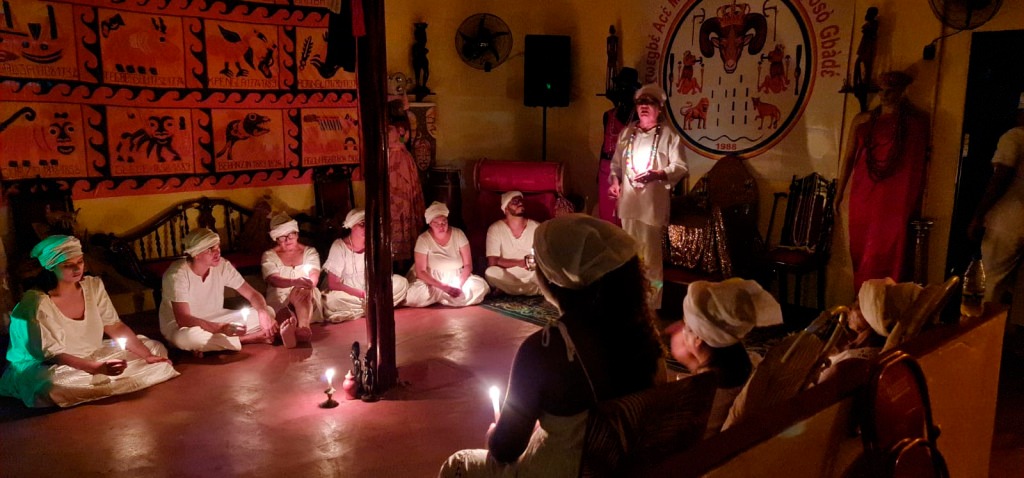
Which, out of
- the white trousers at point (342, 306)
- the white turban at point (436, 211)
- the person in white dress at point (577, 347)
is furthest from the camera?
the white turban at point (436, 211)

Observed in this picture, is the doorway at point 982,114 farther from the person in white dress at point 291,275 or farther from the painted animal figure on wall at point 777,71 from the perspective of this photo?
the person in white dress at point 291,275

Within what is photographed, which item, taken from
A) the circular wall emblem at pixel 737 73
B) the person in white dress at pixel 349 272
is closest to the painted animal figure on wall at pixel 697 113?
the circular wall emblem at pixel 737 73

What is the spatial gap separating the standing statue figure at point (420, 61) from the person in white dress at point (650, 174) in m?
2.35

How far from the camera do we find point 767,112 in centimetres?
622

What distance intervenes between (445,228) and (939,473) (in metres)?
4.49

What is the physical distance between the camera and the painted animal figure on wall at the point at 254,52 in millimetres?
6219

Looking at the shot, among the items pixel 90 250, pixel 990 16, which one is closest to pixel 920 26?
pixel 990 16

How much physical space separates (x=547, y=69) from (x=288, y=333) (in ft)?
12.6

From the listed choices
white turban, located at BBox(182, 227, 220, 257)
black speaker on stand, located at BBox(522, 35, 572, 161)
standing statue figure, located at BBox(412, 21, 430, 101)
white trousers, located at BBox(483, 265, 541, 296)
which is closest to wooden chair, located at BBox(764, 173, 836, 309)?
white trousers, located at BBox(483, 265, 541, 296)

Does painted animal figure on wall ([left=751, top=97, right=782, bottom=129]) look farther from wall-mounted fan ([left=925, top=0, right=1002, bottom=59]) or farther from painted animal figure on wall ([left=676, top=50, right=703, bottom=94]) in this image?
wall-mounted fan ([left=925, top=0, right=1002, bottom=59])

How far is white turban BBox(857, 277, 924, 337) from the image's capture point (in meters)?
2.83

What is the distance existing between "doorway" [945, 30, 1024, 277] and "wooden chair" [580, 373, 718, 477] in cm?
415

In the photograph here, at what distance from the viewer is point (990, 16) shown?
15.6 feet

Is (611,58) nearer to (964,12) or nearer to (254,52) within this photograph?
(964,12)
